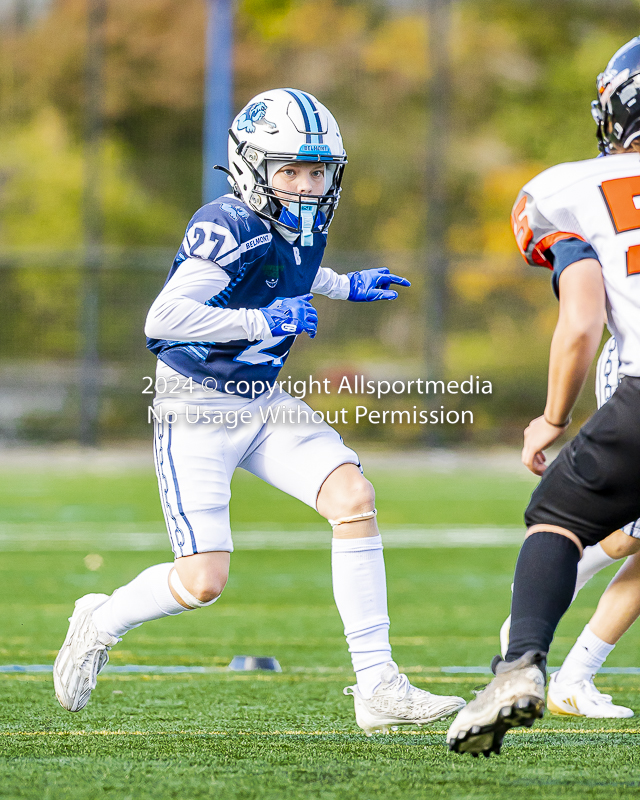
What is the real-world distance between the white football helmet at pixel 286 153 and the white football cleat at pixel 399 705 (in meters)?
1.29

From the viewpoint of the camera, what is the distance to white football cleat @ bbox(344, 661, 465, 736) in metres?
3.03

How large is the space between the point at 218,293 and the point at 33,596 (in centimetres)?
304

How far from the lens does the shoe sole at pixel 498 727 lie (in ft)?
7.67

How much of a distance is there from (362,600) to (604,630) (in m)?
0.80

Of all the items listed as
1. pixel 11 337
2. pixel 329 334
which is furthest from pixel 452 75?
pixel 11 337

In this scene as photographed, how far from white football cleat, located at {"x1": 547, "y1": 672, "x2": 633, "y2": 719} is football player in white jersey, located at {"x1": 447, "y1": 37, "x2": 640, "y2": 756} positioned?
1.06m

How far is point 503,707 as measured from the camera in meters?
2.34

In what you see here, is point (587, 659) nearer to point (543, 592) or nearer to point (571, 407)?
point (543, 592)

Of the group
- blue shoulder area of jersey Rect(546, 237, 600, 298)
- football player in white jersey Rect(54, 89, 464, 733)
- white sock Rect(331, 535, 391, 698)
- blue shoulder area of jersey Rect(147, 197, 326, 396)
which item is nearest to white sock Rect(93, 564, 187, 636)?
football player in white jersey Rect(54, 89, 464, 733)

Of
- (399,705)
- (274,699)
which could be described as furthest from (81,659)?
(399,705)

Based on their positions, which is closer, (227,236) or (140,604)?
(227,236)

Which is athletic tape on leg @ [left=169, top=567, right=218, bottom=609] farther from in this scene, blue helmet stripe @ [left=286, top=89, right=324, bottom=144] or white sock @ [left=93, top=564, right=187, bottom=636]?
blue helmet stripe @ [left=286, top=89, right=324, bottom=144]

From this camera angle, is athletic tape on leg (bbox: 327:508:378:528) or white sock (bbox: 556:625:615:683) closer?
athletic tape on leg (bbox: 327:508:378:528)

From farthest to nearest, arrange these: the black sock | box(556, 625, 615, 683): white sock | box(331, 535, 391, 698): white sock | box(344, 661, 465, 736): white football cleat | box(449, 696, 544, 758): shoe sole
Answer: box(556, 625, 615, 683): white sock
box(331, 535, 391, 698): white sock
box(344, 661, 465, 736): white football cleat
the black sock
box(449, 696, 544, 758): shoe sole
